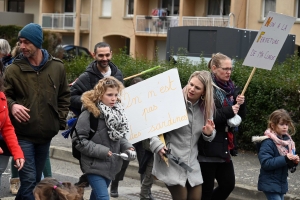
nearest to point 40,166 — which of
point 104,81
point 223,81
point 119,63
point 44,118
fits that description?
point 44,118

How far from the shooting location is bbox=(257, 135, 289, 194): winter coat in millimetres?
6117

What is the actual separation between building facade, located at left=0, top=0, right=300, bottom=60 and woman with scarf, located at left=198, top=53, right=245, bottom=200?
86.1 feet

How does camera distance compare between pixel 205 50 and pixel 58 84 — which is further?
pixel 205 50

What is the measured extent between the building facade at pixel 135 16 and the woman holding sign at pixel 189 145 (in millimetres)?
26734

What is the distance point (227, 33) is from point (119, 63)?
8.13 meters

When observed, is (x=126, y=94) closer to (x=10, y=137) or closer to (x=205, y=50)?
(x=10, y=137)

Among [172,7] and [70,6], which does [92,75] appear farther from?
[70,6]

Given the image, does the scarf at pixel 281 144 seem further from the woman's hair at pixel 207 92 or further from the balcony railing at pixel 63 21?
the balcony railing at pixel 63 21

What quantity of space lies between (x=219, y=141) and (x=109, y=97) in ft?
3.72

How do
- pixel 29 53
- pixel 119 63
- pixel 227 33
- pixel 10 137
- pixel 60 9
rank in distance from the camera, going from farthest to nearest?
pixel 60 9 < pixel 227 33 < pixel 119 63 < pixel 29 53 < pixel 10 137

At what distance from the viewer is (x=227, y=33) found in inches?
809

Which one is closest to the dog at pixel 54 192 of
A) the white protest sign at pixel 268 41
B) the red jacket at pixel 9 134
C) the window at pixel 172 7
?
the red jacket at pixel 9 134

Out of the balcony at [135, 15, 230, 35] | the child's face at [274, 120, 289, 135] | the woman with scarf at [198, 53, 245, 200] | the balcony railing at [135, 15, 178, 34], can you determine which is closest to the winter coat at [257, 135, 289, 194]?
the child's face at [274, 120, 289, 135]

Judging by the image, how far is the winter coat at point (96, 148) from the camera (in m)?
5.55
